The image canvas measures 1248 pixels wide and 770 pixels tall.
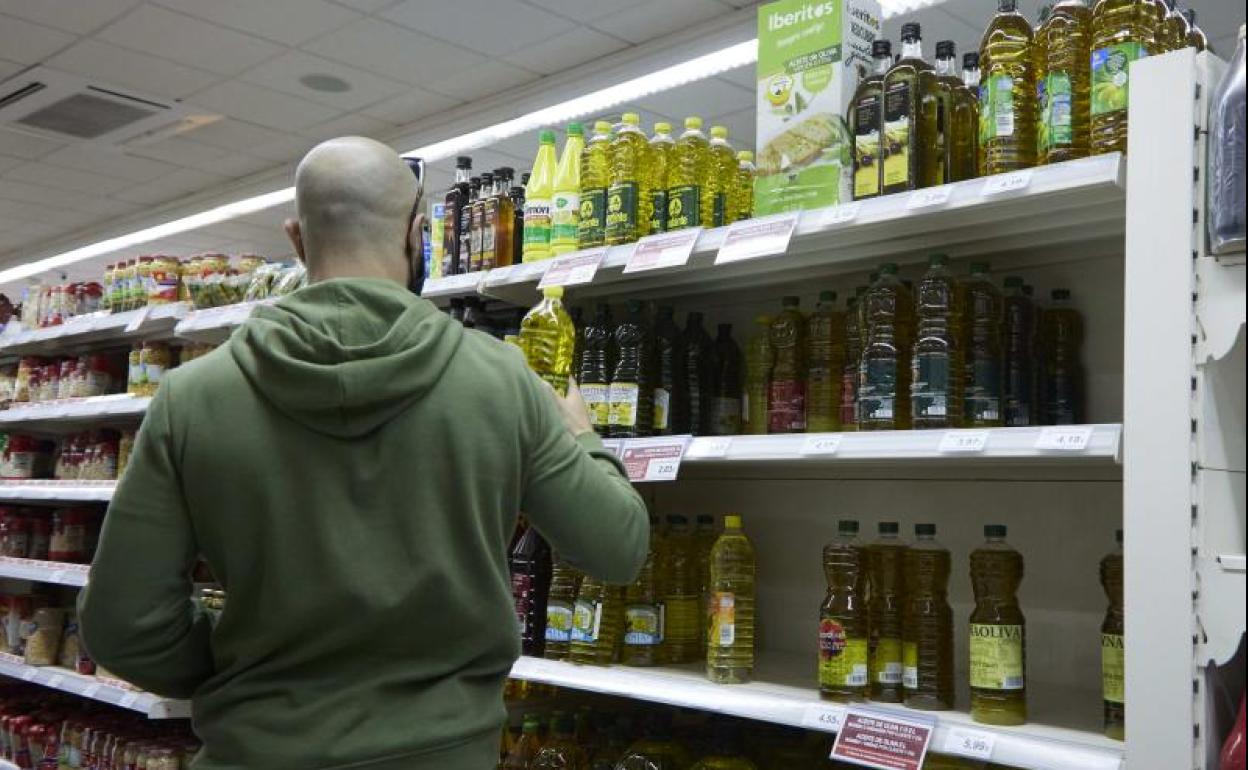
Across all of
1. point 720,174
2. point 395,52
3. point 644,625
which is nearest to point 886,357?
point 720,174

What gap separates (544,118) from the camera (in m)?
7.72

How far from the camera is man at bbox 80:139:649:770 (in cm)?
147

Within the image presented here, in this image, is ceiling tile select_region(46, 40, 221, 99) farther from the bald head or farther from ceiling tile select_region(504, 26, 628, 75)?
the bald head

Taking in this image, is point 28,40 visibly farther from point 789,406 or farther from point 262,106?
point 789,406

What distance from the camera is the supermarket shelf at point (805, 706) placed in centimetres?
179

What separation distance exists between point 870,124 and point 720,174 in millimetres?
591

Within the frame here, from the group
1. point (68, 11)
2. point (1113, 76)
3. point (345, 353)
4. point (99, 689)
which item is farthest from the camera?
point (68, 11)

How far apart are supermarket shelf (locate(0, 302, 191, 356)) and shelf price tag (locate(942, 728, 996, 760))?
121 inches

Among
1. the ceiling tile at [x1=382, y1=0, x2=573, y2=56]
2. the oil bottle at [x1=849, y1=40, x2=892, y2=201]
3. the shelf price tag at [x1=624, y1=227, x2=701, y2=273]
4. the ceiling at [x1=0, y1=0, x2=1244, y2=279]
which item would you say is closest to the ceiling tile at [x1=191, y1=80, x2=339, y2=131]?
the ceiling at [x1=0, y1=0, x2=1244, y2=279]

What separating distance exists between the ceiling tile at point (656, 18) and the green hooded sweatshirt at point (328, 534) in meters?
4.85

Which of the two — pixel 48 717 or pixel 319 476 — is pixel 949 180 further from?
pixel 48 717

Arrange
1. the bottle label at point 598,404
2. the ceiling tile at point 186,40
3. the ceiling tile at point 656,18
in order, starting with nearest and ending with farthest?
the bottle label at point 598,404 < the ceiling tile at point 656,18 < the ceiling tile at point 186,40

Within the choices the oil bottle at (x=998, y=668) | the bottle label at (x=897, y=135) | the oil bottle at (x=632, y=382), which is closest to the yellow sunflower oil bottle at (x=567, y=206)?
the oil bottle at (x=632, y=382)

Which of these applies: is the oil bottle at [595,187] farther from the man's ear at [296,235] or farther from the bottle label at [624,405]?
the man's ear at [296,235]
